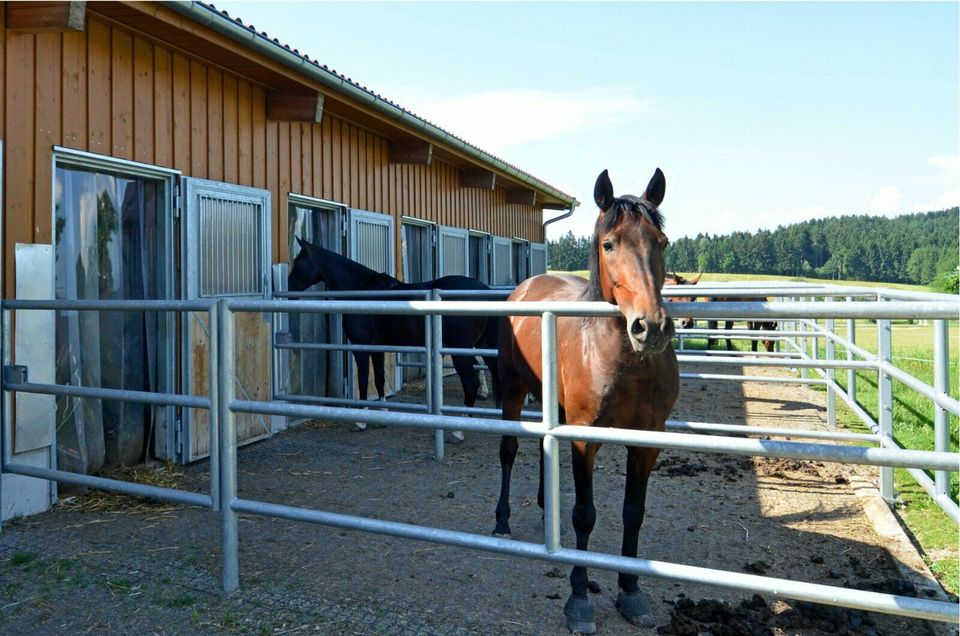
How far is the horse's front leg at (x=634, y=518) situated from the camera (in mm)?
2707

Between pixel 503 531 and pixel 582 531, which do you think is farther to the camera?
pixel 503 531

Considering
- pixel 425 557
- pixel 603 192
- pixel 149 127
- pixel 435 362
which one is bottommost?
pixel 425 557

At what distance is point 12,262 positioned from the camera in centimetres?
406

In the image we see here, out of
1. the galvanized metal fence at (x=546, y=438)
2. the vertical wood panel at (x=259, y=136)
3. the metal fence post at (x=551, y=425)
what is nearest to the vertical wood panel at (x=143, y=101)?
the vertical wood panel at (x=259, y=136)

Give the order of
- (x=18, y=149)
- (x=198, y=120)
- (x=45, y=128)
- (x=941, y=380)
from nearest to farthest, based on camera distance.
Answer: (x=941, y=380) → (x=18, y=149) → (x=45, y=128) → (x=198, y=120)

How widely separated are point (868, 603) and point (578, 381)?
1252 mm

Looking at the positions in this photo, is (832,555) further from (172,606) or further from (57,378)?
(57,378)

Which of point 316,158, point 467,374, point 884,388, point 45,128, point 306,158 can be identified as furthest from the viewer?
point 316,158

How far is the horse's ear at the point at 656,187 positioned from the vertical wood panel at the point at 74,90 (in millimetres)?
3813

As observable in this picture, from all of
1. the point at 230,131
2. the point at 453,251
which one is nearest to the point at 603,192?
the point at 230,131

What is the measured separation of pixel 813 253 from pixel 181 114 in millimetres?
71373

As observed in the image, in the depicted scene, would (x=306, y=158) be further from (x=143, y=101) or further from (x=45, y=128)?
(x=45, y=128)

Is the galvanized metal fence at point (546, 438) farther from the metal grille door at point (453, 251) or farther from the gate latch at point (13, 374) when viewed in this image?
the metal grille door at point (453, 251)

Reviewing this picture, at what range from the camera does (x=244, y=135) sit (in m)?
6.15
